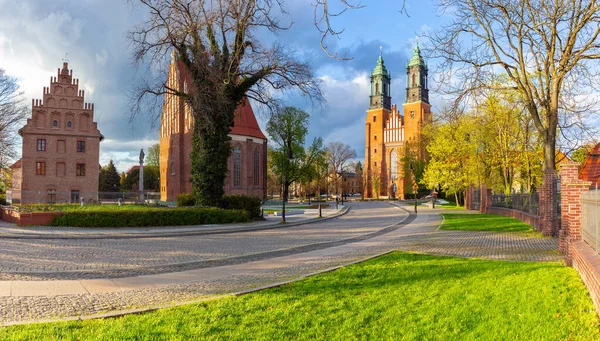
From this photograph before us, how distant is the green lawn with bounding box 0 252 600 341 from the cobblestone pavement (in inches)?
160

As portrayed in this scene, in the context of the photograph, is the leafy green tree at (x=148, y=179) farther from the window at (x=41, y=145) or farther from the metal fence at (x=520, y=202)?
the metal fence at (x=520, y=202)

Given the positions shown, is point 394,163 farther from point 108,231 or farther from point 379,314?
point 379,314

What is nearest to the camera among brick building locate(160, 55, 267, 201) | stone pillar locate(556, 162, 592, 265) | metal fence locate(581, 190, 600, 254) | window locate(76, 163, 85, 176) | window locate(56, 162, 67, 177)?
metal fence locate(581, 190, 600, 254)

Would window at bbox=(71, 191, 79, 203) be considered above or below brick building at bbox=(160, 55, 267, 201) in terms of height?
below

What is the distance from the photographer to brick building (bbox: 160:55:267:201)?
51.7m

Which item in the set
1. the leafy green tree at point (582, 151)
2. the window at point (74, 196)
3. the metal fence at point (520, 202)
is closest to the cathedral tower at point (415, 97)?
the leafy green tree at point (582, 151)

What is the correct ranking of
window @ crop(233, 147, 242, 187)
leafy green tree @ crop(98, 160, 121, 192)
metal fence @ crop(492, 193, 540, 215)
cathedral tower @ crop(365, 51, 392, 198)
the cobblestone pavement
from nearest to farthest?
the cobblestone pavement
metal fence @ crop(492, 193, 540, 215)
window @ crop(233, 147, 242, 187)
leafy green tree @ crop(98, 160, 121, 192)
cathedral tower @ crop(365, 51, 392, 198)

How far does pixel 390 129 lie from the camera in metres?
93.1

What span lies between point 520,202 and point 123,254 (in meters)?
22.1

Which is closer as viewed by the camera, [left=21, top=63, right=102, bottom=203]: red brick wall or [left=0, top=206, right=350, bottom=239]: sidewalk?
[left=0, top=206, right=350, bottom=239]: sidewalk

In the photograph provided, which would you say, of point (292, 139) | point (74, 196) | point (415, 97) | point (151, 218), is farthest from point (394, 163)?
point (151, 218)

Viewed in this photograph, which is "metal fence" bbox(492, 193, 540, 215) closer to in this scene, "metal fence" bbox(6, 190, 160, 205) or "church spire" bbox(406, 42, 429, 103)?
"metal fence" bbox(6, 190, 160, 205)

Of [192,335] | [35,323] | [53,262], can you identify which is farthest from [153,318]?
[53,262]

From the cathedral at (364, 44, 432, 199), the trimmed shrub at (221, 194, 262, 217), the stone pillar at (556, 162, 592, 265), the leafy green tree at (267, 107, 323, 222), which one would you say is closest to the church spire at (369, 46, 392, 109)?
the cathedral at (364, 44, 432, 199)
